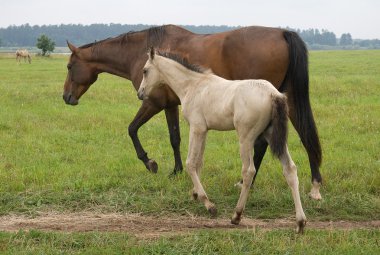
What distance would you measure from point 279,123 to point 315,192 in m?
1.91

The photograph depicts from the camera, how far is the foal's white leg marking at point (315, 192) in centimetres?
683

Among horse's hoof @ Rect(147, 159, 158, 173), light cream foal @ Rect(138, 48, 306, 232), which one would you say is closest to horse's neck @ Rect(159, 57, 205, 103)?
light cream foal @ Rect(138, 48, 306, 232)

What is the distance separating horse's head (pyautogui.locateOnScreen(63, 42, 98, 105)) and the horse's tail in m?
3.59

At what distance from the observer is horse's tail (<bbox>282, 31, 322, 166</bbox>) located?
23.5ft

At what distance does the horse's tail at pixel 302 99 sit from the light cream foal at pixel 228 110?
1.45 m

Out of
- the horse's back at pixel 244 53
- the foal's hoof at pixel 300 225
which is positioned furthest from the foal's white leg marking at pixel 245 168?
the horse's back at pixel 244 53

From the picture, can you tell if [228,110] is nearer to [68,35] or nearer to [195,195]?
[195,195]

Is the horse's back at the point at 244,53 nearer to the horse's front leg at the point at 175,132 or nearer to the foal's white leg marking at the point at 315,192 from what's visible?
the horse's front leg at the point at 175,132

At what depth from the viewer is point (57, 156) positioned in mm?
9414

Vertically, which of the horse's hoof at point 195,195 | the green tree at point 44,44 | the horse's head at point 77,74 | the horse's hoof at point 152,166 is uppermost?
the horse's head at point 77,74

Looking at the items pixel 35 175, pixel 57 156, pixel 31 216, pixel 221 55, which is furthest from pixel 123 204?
pixel 57 156

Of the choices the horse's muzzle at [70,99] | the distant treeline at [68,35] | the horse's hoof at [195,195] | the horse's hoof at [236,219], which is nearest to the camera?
the horse's hoof at [236,219]

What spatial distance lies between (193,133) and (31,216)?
84.1 inches

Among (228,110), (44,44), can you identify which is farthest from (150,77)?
(44,44)
